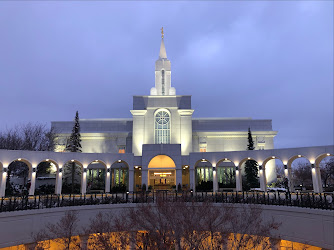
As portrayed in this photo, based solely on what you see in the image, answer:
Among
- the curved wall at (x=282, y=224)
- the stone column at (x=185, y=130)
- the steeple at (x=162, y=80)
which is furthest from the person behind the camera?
the steeple at (x=162, y=80)

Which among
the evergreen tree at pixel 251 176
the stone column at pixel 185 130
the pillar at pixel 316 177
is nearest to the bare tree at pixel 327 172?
the evergreen tree at pixel 251 176

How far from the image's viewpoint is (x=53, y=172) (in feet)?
146

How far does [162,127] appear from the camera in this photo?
4297 centimetres

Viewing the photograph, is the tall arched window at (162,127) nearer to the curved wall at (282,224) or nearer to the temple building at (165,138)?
the temple building at (165,138)

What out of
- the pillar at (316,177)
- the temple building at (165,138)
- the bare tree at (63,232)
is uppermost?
the temple building at (165,138)

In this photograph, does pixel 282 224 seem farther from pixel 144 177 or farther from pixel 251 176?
pixel 251 176

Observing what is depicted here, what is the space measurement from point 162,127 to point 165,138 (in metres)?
1.83

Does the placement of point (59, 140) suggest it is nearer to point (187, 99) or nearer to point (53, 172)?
point (53, 172)

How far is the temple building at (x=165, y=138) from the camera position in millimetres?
38062

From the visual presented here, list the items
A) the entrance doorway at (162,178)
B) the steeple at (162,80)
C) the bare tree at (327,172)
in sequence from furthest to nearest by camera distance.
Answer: the bare tree at (327,172) < the steeple at (162,80) < the entrance doorway at (162,178)

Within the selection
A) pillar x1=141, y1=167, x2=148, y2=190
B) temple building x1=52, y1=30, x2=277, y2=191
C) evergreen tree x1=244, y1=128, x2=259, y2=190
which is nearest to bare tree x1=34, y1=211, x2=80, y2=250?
pillar x1=141, y1=167, x2=148, y2=190

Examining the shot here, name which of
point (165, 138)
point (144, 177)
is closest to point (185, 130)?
point (165, 138)

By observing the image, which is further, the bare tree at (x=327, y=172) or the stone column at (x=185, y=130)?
the bare tree at (x=327, y=172)

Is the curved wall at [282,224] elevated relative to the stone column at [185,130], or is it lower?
lower
